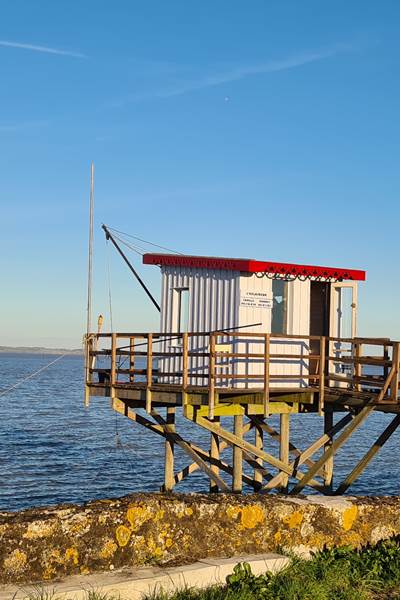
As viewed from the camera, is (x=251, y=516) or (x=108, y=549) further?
(x=251, y=516)

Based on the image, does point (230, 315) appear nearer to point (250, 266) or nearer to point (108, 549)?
point (250, 266)

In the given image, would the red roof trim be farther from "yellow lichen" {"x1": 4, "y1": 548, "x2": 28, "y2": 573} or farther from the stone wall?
"yellow lichen" {"x1": 4, "y1": 548, "x2": 28, "y2": 573}

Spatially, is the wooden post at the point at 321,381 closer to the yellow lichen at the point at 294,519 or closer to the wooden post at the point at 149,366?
the wooden post at the point at 149,366

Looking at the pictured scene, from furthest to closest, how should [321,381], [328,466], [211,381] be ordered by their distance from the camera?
1. [328,466]
2. [321,381]
3. [211,381]

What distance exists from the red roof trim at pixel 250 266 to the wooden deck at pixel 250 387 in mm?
1607

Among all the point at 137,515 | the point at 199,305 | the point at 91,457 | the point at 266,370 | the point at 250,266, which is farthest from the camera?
the point at 91,457

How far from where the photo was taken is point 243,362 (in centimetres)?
1741

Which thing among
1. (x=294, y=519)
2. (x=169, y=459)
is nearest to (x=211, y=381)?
(x=169, y=459)

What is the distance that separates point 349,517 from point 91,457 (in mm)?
28565

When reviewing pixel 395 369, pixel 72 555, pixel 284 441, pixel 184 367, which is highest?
pixel 395 369

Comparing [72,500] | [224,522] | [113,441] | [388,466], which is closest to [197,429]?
[113,441]

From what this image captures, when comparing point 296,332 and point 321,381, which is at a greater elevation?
point 296,332

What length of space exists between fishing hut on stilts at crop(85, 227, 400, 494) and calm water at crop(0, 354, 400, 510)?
351 inches

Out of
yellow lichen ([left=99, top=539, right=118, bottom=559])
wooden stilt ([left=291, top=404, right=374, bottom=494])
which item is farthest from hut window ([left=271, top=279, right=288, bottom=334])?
yellow lichen ([left=99, top=539, right=118, bottom=559])
